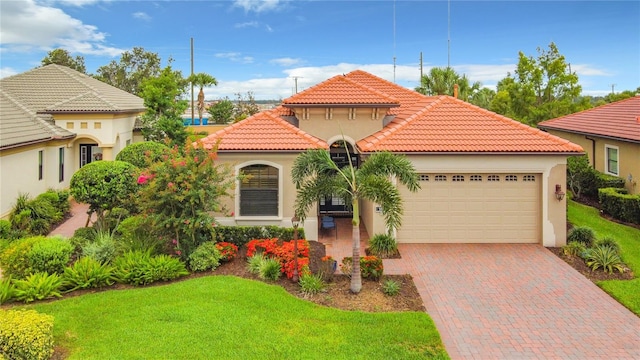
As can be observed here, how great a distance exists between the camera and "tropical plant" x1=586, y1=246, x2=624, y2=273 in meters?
12.1

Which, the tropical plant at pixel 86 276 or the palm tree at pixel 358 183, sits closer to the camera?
the palm tree at pixel 358 183

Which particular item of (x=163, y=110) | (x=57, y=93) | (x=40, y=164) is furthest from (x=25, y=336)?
(x=57, y=93)

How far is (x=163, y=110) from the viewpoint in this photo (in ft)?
85.7

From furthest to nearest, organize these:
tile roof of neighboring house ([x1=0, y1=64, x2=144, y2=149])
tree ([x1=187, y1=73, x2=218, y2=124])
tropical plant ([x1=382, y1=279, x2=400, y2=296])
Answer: tree ([x1=187, y1=73, x2=218, y2=124])
tile roof of neighboring house ([x1=0, y1=64, x2=144, y2=149])
tropical plant ([x1=382, y1=279, x2=400, y2=296])

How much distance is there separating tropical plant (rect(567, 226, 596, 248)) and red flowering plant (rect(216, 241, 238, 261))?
10787 millimetres

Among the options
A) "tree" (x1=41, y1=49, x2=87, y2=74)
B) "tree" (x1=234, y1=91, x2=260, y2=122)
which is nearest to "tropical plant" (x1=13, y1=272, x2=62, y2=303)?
"tree" (x1=234, y1=91, x2=260, y2=122)

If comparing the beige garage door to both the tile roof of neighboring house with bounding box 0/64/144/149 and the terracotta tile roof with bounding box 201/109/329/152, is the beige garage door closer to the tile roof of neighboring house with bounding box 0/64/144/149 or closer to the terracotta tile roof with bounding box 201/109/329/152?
the terracotta tile roof with bounding box 201/109/329/152

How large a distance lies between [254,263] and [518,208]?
898 cm

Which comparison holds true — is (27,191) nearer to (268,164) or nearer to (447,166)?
(268,164)

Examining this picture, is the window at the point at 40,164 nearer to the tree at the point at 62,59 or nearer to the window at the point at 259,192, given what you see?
the window at the point at 259,192

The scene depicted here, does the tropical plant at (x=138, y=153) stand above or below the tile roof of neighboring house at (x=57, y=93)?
below

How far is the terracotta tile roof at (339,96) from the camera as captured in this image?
1666 cm

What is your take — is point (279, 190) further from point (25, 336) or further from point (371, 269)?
point (25, 336)

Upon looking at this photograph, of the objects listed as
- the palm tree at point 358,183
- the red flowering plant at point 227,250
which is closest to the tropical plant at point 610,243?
the palm tree at point 358,183
